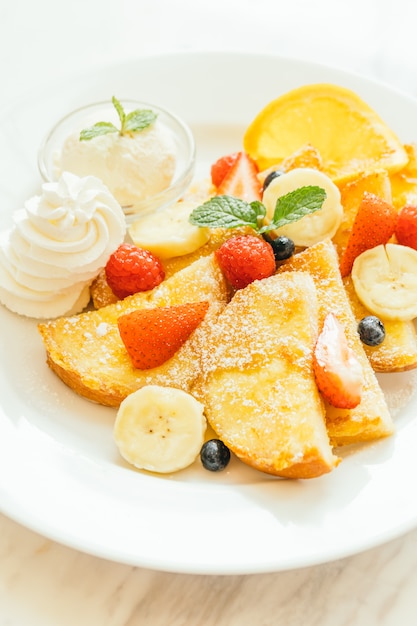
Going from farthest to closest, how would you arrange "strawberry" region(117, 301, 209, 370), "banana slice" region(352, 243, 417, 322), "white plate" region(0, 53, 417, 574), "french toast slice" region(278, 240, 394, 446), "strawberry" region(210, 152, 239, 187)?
"strawberry" region(210, 152, 239, 187), "banana slice" region(352, 243, 417, 322), "strawberry" region(117, 301, 209, 370), "french toast slice" region(278, 240, 394, 446), "white plate" region(0, 53, 417, 574)

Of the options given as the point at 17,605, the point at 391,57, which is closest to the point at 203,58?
the point at 391,57

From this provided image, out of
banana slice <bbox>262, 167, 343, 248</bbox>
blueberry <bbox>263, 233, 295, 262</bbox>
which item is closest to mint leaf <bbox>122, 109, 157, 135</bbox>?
banana slice <bbox>262, 167, 343, 248</bbox>

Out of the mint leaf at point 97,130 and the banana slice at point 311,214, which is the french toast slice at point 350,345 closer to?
the banana slice at point 311,214

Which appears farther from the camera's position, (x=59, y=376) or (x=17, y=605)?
(x=59, y=376)

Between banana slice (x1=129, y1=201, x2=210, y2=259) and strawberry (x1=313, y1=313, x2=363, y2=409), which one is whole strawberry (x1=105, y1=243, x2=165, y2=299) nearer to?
banana slice (x1=129, y1=201, x2=210, y2=259)

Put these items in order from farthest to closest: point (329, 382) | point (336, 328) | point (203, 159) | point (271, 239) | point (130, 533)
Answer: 1. point (203, 159)
2. point (271, 239)
3. point (336, 328)
4. point (329, 382)
5. point (130, 533)

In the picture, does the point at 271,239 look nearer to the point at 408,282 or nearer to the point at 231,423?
the point at 408,282

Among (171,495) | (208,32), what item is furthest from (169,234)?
(208,32)

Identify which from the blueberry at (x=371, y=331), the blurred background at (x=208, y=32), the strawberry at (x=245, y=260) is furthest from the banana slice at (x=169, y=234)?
the blurred background at (x=208, y=32)
